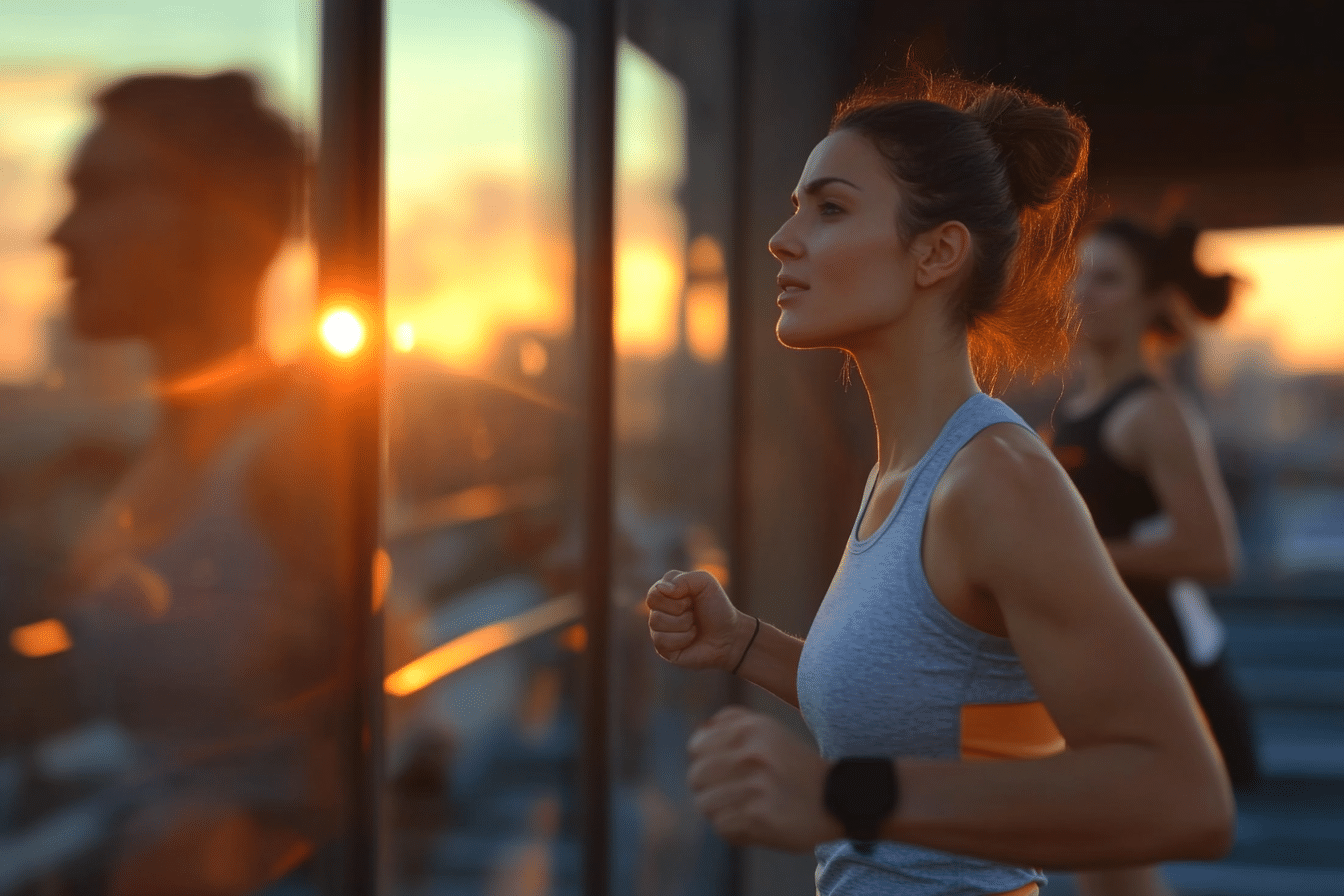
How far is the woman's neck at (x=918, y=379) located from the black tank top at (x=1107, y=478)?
1.38 m

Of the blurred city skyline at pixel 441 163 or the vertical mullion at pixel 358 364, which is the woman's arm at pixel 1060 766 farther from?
the vertical mullion at pixel 358 364

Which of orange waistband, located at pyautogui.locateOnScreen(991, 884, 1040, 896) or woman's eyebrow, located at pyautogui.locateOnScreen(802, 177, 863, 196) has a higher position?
woman's eyebrow, located at pyautogui.locateOnScreen(802, 177, 863, 196)

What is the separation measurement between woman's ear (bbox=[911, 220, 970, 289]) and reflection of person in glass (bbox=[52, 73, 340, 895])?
88 centimetres

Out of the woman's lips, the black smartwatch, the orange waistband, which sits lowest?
the orange waistband

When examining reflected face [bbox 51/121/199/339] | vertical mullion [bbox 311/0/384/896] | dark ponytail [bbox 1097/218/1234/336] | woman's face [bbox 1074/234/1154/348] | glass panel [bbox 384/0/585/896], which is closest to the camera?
reflected face [bbox 51/121/199/339]

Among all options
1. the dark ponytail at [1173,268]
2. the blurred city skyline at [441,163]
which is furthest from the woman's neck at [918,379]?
the dark ponytail at [1173,268]

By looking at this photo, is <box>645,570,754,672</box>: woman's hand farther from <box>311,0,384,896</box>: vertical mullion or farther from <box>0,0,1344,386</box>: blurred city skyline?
<box>311,0,384,896</box>: vertical mullion

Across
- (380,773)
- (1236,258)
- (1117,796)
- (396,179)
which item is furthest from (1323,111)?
(1117,796)

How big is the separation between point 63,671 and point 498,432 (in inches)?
48.6

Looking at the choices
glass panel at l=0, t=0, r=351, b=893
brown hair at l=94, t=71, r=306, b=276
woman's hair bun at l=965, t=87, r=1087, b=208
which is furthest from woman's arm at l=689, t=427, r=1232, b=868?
brown hair at l=94, t=71, r=306, b=276

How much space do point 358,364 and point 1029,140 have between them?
1105 millimetres

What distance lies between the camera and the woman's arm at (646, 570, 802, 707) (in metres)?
1.20

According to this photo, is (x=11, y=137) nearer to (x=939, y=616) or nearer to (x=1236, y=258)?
(x=939, y=616)

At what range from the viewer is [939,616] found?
37.5 inches
